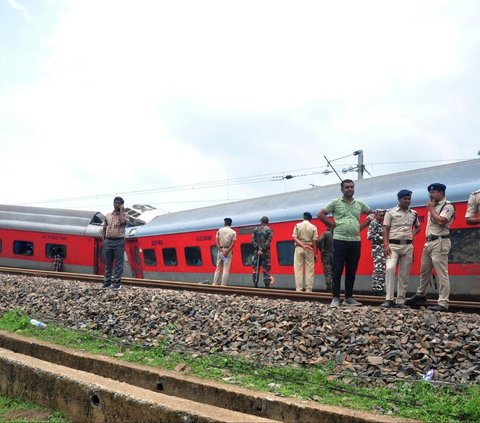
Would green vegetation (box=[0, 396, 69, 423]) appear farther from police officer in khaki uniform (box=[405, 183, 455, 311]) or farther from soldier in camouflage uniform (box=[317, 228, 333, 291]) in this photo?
soldier in camouflage uniform (box=[317, 228, 333, 291])

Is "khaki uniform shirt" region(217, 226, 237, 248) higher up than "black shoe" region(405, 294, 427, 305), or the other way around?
"khaki uniform shirt" region(217, 226, 237, 248)

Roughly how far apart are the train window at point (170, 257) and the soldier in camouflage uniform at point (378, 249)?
27.2 ft

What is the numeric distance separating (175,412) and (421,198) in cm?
802

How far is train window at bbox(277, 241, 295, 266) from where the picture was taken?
38.7 ft

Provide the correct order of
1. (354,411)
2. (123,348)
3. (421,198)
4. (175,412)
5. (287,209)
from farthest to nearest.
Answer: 1. (287,209)
2. (421,198)
3. (123,348)
4. (354,411)
5. (175,412)

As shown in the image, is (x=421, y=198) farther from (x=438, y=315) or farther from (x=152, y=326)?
(x=152, y=326)

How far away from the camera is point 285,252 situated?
11.9 meters

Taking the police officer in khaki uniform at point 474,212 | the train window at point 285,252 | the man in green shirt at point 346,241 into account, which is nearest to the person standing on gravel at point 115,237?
the man in green shirt at point 346,241

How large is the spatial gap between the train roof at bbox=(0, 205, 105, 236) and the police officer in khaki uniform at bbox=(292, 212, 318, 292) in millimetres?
12315

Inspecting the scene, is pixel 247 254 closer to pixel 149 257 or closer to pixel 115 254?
pixel 115 254

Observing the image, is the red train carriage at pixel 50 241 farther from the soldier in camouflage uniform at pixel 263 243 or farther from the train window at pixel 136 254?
the soldier in camouflage uniform at pixel 263 243

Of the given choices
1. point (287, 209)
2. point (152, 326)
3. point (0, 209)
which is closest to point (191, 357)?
point (152, 326)

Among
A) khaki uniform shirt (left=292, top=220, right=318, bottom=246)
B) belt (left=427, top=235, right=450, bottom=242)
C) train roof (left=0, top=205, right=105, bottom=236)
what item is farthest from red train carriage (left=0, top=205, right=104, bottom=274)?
belt (left=427, top=235, right=450, bottom=242)

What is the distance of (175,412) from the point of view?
2.78 m
